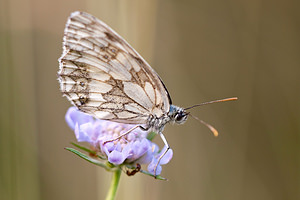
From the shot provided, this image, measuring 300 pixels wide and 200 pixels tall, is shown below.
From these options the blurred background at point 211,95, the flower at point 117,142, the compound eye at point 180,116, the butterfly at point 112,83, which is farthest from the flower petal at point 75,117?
the blurred background at point 211,95

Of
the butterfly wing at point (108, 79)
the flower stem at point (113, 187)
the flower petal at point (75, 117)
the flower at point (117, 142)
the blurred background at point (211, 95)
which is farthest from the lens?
the blurred background at point (211, 95)

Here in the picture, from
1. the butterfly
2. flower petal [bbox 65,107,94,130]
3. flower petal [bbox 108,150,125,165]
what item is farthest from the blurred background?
flower petal [bbox 108,150,125,165]

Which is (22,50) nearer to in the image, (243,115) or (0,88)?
(0,88)

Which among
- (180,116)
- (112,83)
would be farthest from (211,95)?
→ (112,83)

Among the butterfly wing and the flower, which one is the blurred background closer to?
the flower

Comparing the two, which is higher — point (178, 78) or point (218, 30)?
point (218, 30)

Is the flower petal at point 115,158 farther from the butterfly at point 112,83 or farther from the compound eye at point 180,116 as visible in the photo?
the compound eye at point 180,116

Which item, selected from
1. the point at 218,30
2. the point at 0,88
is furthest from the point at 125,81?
the point at 218,30
